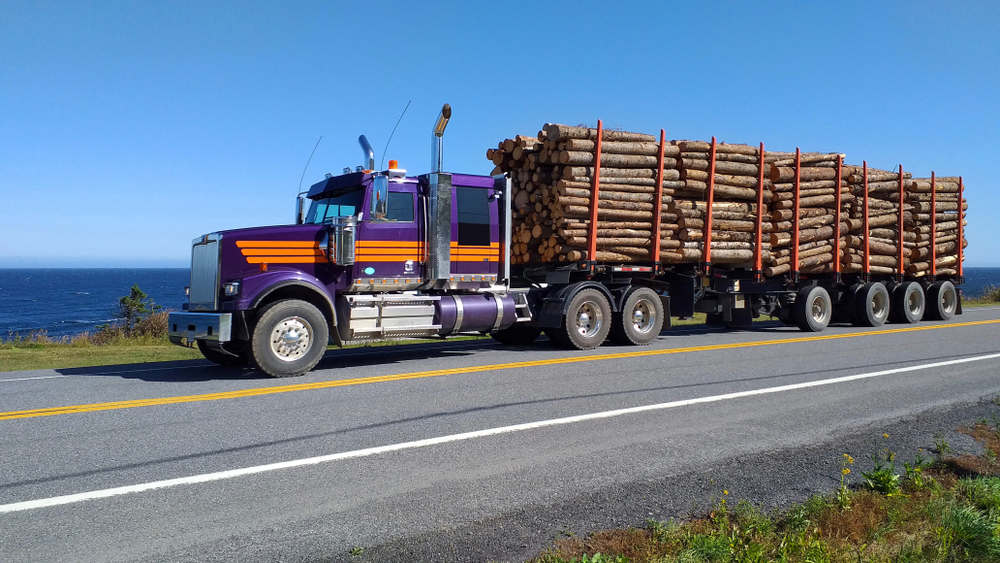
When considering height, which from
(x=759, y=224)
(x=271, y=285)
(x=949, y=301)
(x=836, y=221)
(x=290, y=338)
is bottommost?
(x=290, y=338)

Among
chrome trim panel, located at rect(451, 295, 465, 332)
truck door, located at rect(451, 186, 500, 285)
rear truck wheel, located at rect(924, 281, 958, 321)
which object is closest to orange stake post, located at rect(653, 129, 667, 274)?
truck door, located at rect(451, 186, 500, 285)

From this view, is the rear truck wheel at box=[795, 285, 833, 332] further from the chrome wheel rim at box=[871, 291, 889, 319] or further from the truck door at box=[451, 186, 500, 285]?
the truck door at box=[451, 186, 500, 285]

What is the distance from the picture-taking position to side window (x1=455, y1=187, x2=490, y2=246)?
476 inches

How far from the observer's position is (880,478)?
16.5ft

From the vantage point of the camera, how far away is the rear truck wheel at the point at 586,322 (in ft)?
43.1

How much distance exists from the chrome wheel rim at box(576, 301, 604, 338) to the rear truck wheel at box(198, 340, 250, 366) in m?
6.00

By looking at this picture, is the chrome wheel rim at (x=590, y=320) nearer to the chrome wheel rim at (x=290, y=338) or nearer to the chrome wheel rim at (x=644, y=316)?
the chrome wheel rim at (x=644, y=316)

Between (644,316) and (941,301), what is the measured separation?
1215 cm

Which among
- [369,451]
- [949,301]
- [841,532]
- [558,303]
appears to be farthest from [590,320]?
[949,301]

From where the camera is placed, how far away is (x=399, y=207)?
11398 mm

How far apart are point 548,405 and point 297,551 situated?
4.10 meters

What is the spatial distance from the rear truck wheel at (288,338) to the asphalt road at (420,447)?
9.8 inches

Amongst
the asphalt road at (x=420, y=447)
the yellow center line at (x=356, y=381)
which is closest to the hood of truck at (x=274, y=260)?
the asphalt road at (x=420, y=447)

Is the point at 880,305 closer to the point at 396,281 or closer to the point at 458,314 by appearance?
the point at 458,314
